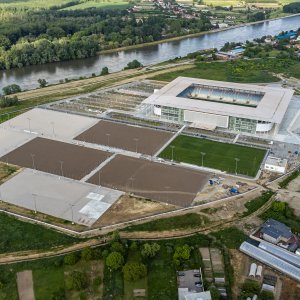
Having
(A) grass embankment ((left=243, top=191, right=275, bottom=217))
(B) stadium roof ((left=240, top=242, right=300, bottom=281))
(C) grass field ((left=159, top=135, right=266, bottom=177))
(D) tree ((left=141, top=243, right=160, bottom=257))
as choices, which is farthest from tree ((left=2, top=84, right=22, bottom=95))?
(B) stadium roof ((left=240, top=242, right=300, bottom=281))

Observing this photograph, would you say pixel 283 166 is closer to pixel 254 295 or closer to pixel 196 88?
pixel 254 295

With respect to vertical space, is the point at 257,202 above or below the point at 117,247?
below

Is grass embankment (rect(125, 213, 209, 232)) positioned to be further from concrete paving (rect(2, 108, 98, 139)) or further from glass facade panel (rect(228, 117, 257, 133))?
glass facade panel (rect(228, 117, 257, 133))

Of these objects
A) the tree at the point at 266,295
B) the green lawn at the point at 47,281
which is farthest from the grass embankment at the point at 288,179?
the green lawn at the point at 47,281

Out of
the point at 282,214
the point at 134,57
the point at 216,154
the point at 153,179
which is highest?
the point at 134,57

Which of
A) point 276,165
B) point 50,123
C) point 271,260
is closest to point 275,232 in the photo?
point 271,260

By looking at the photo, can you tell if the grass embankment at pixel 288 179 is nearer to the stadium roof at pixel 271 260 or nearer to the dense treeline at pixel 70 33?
the stadium roof at pixel 271 260

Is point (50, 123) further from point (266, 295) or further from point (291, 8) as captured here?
point (291, 8)
